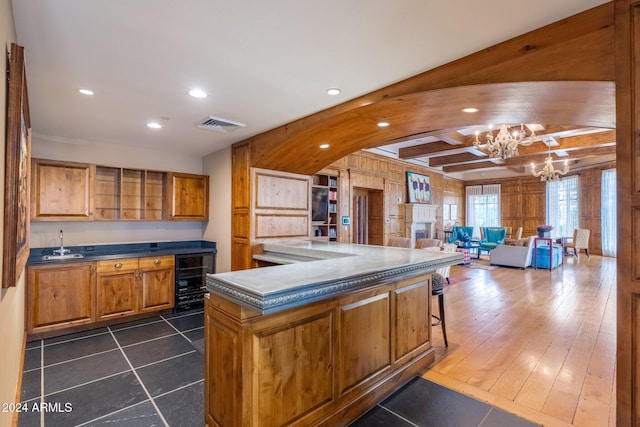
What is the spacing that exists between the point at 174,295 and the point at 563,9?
4.66 metres

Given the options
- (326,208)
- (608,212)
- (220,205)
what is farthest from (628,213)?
(608,212)

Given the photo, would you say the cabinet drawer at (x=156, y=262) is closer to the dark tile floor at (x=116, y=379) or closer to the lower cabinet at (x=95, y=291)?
the lower cabinet at (x=95, y=291)

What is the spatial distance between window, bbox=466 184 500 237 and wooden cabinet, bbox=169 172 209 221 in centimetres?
1063

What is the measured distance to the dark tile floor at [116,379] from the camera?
2.01m

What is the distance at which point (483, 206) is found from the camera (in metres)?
11.9

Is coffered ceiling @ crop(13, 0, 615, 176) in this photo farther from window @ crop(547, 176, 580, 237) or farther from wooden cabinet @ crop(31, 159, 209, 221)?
window @ crop(547, 176, 580, 237)

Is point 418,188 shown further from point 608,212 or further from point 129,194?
point 129,194

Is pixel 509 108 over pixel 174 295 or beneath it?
over

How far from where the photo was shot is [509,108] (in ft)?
7.97

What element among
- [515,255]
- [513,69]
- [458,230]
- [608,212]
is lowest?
[515,255]

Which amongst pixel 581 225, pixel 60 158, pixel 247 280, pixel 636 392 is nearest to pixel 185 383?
pixel 247 280

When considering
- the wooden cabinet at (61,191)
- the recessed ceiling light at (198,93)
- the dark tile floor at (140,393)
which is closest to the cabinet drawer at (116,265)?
the wooden cabinet at (61,191)

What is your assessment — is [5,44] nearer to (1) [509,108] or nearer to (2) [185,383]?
(2) [185,383]

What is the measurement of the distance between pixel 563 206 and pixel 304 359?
11.9 m
